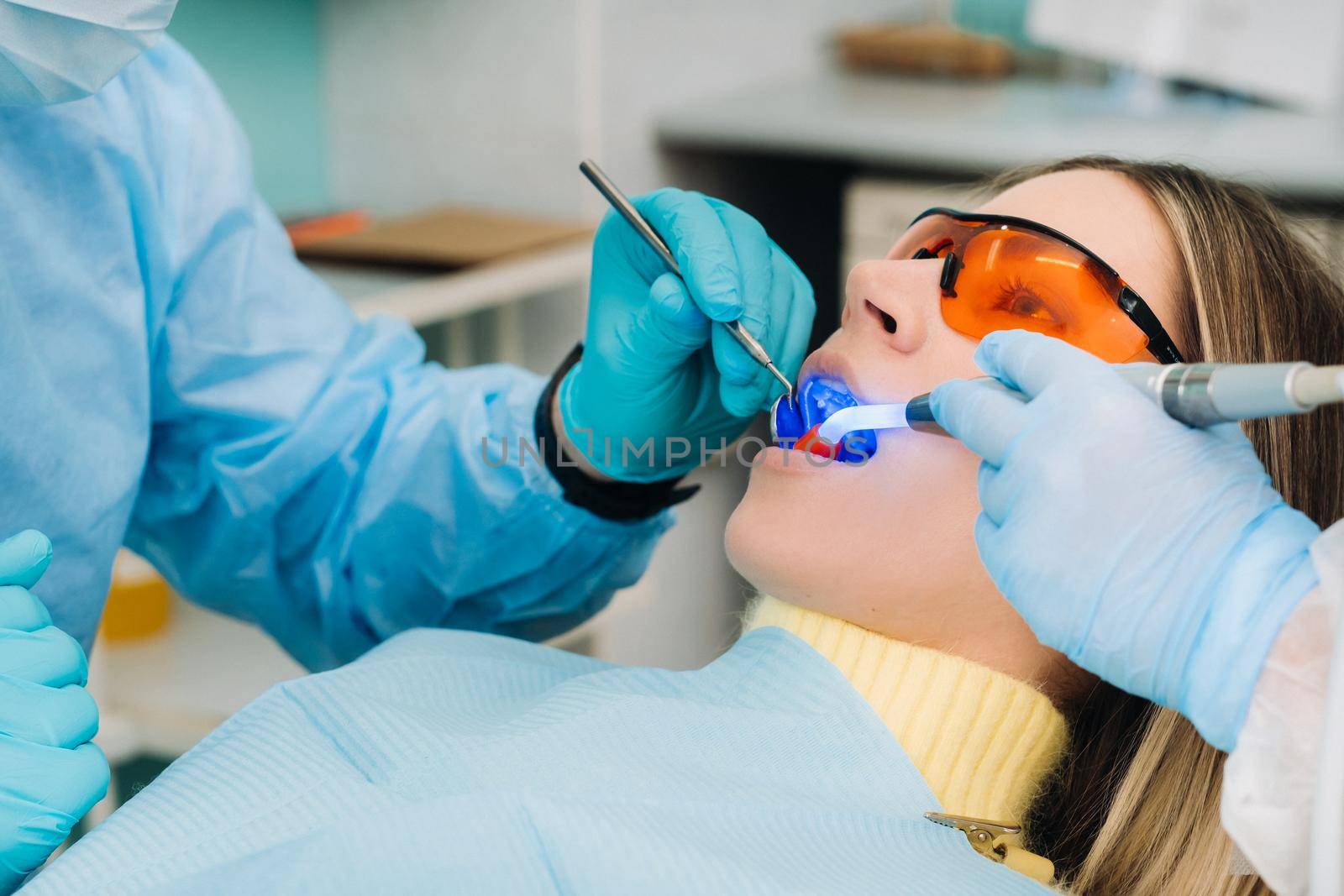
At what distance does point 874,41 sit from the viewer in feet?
10.4

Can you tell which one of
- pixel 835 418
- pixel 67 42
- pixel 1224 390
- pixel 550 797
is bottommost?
pixel 550 797

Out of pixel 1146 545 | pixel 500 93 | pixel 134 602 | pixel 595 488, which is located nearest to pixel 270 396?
pixel 595 488

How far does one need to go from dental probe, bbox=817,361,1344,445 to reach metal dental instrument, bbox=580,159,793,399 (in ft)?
0.75

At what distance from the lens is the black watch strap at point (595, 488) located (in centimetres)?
126

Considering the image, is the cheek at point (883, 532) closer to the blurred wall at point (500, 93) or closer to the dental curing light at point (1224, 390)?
the dental curing light at point (1224, 390)

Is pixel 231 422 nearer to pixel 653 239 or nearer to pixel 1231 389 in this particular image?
pixel 653 239

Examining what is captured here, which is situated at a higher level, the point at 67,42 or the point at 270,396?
the point at 67,42

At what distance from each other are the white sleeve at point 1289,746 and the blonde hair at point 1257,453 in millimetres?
253

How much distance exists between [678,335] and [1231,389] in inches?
21.7

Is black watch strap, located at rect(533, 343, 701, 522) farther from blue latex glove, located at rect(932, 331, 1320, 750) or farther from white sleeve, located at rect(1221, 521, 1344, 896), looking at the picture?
white sleeve, located at rect(1221, 521, 1344, 896)

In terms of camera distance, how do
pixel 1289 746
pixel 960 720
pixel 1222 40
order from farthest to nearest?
pixel 1222 40 → pixel 960 720 → pixel 1289 746

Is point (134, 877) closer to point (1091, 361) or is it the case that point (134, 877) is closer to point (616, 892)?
point (616, 892)

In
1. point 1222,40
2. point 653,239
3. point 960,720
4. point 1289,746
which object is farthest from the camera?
point 1222,40

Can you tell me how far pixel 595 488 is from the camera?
1258 millimetres
